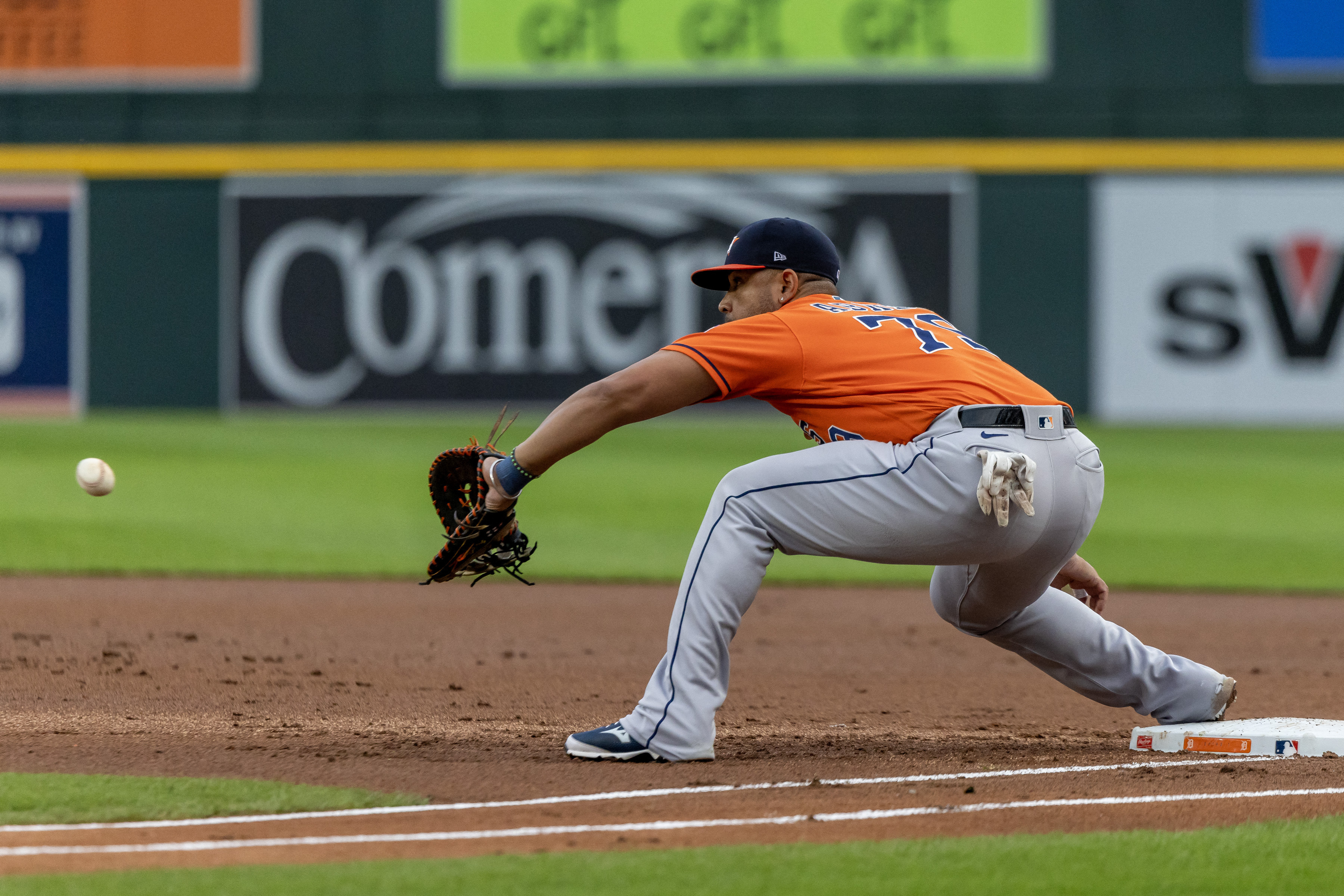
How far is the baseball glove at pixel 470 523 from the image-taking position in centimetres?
424

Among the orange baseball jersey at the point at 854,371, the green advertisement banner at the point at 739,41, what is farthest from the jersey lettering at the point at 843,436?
the green advertisement banner at the point at 739,41

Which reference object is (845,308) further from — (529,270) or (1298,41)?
(1298,41)

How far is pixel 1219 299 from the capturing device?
58.7ft

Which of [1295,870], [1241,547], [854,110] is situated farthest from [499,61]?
[1295,870]

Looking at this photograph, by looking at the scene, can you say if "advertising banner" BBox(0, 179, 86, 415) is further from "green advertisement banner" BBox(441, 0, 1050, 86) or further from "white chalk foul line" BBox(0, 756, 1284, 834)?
"white chalk foul line" BBox(0, 756, 1284, 834)

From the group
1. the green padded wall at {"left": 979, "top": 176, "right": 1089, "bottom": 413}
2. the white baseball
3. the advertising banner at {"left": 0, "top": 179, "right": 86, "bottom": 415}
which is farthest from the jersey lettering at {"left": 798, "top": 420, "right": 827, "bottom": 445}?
the advertising banner at {"left": 0, "top": 179, "right": 86, "bottom": 415}

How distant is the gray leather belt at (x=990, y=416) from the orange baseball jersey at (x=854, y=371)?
3 cm

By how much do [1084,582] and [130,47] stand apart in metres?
16.4

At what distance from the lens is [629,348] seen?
17.9 metres

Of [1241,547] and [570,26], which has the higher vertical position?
[570,26]

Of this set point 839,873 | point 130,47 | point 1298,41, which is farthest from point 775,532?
point 130,47

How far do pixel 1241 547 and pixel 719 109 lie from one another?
935cm

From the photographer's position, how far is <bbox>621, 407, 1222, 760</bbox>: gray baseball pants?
13.0 feet

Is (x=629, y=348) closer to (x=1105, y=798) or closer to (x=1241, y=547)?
(x=1241, y=547)
